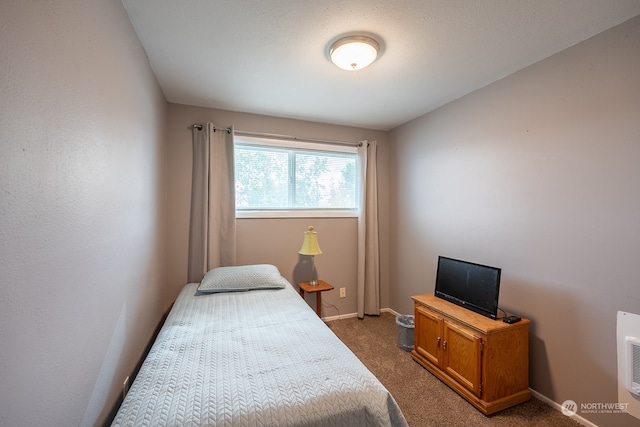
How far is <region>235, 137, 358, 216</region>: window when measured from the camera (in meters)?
3.05

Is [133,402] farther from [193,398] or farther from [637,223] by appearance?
[637,223]

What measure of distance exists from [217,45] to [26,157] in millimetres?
1422

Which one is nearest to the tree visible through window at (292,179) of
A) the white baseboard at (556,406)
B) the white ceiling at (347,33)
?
the white ceiling at (347,33)

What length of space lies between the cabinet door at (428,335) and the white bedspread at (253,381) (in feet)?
3.73

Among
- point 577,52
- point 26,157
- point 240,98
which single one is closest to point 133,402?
point 26,157

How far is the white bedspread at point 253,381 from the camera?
38.2 inches

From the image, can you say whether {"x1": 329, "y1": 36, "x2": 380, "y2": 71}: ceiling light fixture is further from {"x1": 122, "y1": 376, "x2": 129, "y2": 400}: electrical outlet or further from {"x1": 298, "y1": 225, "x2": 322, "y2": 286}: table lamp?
{"x1": 122, "y1": 376, "x2": 129, "y2": 400}: electrical outlet

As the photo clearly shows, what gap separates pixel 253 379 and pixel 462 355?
162 cm

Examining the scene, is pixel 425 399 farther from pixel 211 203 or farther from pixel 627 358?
pixel 211 203

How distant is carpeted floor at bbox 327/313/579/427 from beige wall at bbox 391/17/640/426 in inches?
7.6

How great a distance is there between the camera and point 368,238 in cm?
343

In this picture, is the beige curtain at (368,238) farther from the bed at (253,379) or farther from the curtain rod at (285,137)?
the bed at (253,379)

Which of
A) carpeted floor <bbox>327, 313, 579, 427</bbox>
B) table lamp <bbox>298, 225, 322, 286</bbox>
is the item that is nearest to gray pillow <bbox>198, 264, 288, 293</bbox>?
table lamp <bbox>298, 225, 322, 286</bbox>

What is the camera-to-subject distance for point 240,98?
263cm
